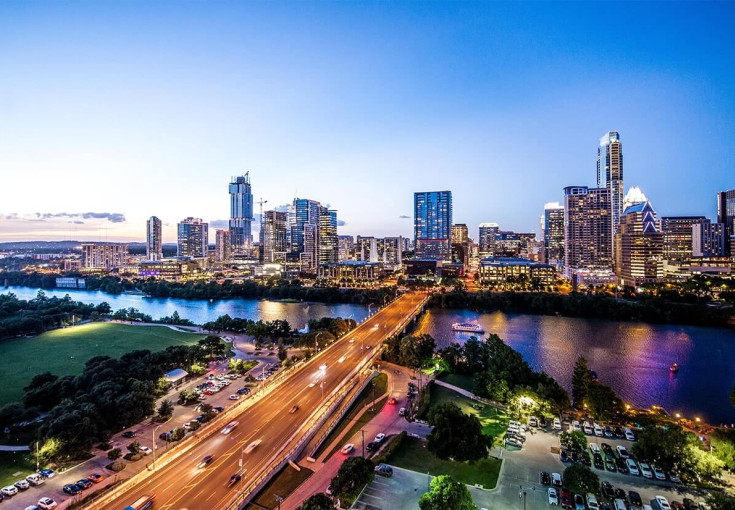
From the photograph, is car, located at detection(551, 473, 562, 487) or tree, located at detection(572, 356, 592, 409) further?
tree, located at detection(572, 356, 592, 409)

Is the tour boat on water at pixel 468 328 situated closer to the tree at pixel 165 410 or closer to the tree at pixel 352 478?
the tree at pixel 165 410

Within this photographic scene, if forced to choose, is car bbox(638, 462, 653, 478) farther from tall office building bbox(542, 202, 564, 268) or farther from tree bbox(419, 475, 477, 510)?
tall office building bbox(542, 202, 564, 268)

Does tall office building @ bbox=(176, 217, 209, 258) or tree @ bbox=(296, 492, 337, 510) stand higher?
tall office building @ bbox=(176, 217, 209, 258)

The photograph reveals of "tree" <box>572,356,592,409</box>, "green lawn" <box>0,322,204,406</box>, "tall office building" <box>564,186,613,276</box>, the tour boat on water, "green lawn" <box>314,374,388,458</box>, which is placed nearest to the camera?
"green lawn" <box>314,374,388,458</box>

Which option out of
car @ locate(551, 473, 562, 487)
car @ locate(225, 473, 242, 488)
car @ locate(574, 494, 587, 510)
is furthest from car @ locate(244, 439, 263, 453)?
car @ locate(574, 494, 587, 510)

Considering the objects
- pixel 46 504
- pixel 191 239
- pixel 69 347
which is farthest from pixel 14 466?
pixel 191 239

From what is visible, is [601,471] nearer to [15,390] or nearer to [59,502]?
[59,502]
